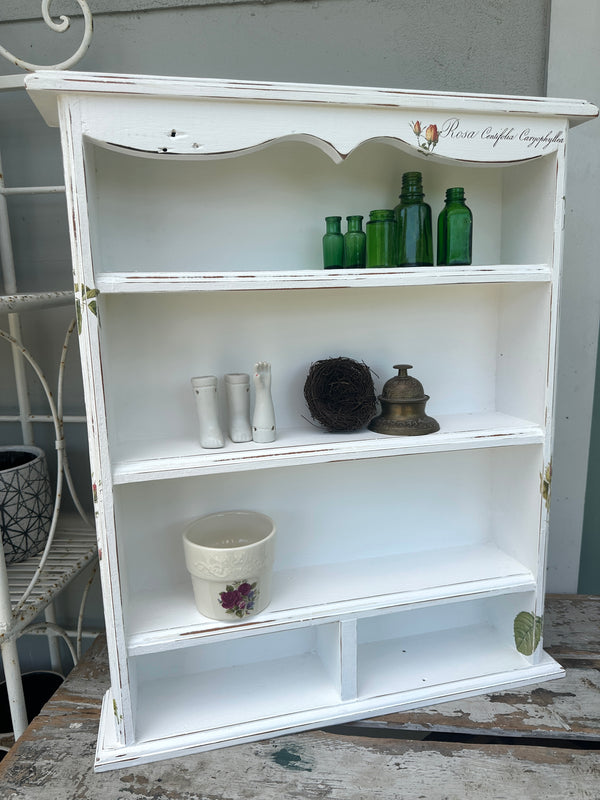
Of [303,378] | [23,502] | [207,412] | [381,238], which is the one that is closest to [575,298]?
[381,238]

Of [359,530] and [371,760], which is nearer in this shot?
[371,760]

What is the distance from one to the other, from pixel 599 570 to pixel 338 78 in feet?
A: 4.59

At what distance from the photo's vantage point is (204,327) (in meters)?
1.10

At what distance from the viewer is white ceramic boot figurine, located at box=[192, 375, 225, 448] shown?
1.01 meters

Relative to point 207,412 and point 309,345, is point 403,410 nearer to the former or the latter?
point 309,345

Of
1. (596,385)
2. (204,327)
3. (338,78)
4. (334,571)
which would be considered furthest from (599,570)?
(338,78)

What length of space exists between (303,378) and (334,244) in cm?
27

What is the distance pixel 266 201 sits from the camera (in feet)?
3.59

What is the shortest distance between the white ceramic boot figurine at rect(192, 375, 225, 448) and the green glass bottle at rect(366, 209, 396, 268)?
0.38 meters

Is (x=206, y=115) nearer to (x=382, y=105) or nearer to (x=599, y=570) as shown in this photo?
(x=382, y=105)

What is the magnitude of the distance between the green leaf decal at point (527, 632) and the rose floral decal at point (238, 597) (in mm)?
571

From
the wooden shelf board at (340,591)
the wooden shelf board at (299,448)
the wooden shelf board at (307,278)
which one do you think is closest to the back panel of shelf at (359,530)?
the wooden shelf board at (340,591)

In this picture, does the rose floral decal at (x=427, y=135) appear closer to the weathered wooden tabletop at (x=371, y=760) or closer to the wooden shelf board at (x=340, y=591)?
the wooden shelf board at (x=340, y=591)

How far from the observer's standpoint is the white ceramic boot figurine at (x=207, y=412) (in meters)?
1.01
